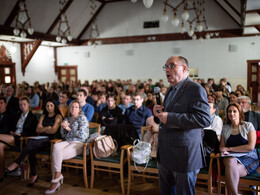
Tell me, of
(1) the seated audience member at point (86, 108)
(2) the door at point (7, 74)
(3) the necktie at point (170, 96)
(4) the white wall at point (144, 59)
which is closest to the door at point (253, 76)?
(4) the white wall at point (144, 59)

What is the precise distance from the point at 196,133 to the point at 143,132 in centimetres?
189

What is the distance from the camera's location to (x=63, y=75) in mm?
16734

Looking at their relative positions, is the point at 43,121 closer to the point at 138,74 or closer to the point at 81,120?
the point at 81,120

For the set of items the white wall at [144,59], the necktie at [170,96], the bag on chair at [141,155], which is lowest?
the bag on chair at [141,155]

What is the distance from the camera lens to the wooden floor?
10.8 feet

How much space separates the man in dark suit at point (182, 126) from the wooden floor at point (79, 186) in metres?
1.56

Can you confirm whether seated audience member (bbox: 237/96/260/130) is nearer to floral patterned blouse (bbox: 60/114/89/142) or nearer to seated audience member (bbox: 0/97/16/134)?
floral patterned blouse (bbox: 60/114/89/142)

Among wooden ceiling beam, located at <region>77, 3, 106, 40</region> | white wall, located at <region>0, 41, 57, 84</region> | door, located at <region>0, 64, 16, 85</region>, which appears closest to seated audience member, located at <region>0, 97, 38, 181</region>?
door, located at <region>0, 64, 16, 85</region>

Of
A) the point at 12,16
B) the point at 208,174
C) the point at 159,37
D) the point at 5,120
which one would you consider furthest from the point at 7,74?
the point at 208,174

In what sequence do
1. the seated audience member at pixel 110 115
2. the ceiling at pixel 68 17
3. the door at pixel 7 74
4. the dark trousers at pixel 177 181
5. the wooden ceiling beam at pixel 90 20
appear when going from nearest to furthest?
the dark trousers at pixel 177 181 < the seated audience member at pixel 110 115 < the ceiling at pixel 68 17 < the door at pixel 7 74 < the wooden ceiling beam at pixel 90 20

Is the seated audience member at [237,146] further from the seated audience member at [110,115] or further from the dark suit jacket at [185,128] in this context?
the seated audience member at [110,115]

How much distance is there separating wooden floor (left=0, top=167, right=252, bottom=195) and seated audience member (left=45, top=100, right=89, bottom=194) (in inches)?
8.2

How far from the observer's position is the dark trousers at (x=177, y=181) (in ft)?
5.97

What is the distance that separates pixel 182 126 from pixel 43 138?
2701mm
